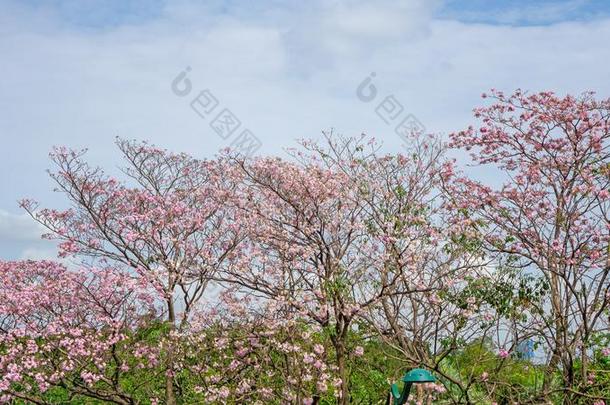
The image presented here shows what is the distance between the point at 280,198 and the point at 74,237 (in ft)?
11.2

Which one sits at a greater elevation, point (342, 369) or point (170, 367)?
point (342, 369)

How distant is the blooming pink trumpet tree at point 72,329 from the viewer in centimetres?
993

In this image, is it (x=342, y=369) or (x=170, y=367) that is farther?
(x=170, y=367)

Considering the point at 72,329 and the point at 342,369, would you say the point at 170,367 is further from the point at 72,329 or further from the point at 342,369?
the point at 342,369

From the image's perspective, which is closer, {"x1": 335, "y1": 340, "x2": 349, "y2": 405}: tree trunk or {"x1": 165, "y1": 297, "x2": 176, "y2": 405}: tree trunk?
{"x1": 335, "y1": 340, "x2": 349, "y2": 405}: tree trunk

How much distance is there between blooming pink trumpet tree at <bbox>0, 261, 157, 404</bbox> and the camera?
391 inches

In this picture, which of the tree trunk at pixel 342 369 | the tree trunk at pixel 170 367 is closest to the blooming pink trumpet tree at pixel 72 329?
the tree trunk at pixel 170 367

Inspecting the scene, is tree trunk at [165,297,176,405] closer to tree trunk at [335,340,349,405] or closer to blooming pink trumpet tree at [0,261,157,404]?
blooming pink trumpet tree at [0,261,157,404]

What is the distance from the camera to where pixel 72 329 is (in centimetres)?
992

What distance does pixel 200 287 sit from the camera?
411 inches

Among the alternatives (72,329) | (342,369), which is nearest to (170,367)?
(72,329)

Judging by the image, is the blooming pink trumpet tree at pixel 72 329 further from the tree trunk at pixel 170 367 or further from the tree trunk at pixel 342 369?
the tree trunk at pixel 342 369

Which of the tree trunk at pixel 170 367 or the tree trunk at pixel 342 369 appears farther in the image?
the tree trunk at pixel 170 367

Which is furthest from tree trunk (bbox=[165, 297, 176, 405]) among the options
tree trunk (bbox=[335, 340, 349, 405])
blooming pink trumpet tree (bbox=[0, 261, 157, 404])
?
tree trunk (bbox=[335, 340, 349, 405])
